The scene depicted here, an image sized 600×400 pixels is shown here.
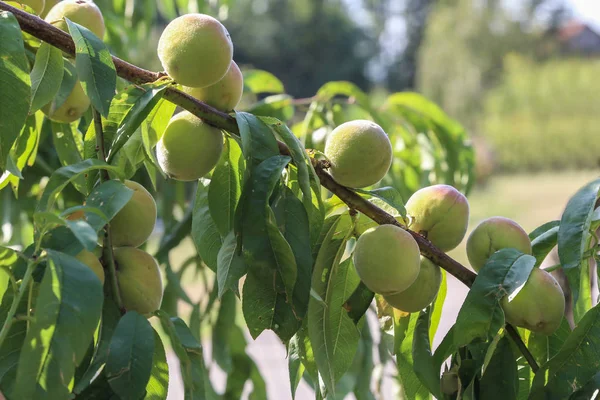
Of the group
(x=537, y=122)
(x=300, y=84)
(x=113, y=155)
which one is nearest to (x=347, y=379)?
(x=113, y=155)

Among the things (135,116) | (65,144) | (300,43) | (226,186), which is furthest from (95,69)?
(300,43)

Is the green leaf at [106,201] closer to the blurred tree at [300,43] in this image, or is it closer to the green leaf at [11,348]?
the green leaf at [11,348]

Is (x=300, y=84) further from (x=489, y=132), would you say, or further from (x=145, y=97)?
Result: (x=145, y=97)

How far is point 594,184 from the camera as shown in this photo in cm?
72

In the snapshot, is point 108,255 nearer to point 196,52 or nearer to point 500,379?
point 196,52

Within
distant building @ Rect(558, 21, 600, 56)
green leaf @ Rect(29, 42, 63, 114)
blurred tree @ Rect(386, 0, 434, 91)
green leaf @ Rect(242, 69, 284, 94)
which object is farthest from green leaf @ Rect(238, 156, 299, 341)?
blurred tree @ Rect(386, 0, 434, 91)

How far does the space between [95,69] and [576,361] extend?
479mm

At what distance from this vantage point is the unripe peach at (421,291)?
27.7 inches

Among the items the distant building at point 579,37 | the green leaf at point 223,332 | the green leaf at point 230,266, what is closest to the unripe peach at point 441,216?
Answer: the green leaf at point 230,266

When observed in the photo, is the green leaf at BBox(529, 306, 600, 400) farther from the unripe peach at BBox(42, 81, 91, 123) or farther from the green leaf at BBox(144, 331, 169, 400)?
the unripe peach at BBox(42, 81, 91, 123)

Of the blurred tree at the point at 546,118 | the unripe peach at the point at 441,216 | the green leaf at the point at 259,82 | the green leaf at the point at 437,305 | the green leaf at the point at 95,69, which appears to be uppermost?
the blurred tree at the point at 546,118

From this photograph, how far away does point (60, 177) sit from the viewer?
58 centimetres

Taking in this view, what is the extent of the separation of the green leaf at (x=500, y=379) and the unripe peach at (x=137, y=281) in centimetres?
30

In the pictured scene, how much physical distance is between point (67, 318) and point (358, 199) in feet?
1.01
